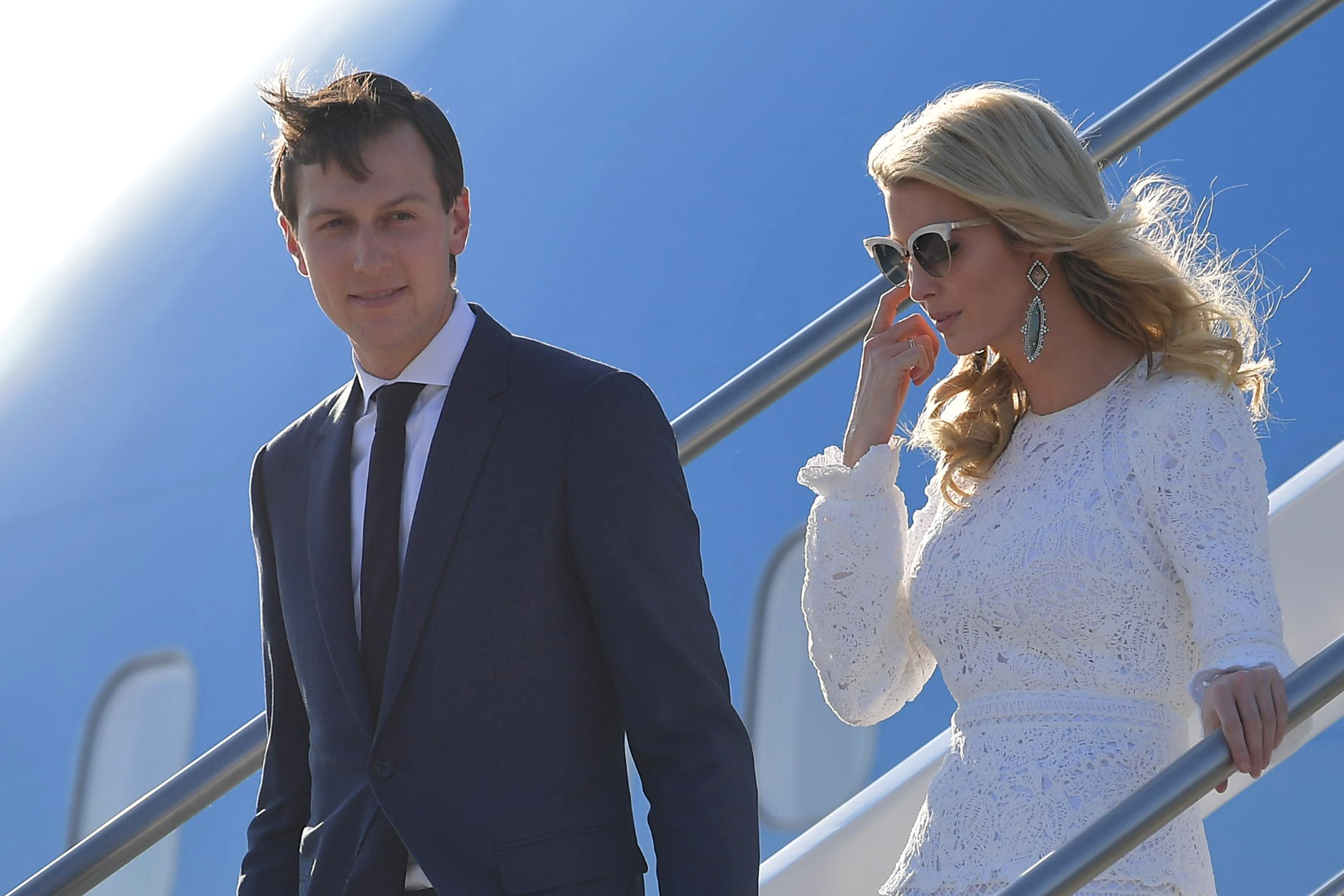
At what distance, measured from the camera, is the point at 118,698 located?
4953mm

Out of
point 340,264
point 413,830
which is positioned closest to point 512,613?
point 413,830

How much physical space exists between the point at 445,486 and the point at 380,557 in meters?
0.07

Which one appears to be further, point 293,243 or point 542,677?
point 293,243

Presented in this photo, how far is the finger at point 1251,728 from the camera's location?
1.21 metres

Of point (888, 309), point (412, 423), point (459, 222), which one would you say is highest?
point (459, 222)

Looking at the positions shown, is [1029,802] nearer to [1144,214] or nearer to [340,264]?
[1144,214]

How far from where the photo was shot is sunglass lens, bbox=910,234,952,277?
146 centimetres

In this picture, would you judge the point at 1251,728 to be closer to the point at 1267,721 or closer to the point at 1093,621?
the point at 1267,721

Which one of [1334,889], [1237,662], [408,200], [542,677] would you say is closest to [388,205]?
[408,200]

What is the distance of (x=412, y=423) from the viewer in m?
1.24

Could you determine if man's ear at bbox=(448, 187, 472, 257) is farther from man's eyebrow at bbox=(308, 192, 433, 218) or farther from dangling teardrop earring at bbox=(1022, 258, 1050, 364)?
dangling teardrop earring at bbox=(1022, 258, 1050, 364)

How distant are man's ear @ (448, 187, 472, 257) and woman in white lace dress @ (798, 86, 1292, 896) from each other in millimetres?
399

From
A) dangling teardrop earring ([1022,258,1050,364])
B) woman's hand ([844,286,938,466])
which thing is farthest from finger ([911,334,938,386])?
dangling teardrop earring ([1022,258,1050,364])

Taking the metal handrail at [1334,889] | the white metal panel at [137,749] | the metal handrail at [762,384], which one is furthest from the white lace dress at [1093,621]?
the white metal panel at [137,749]
